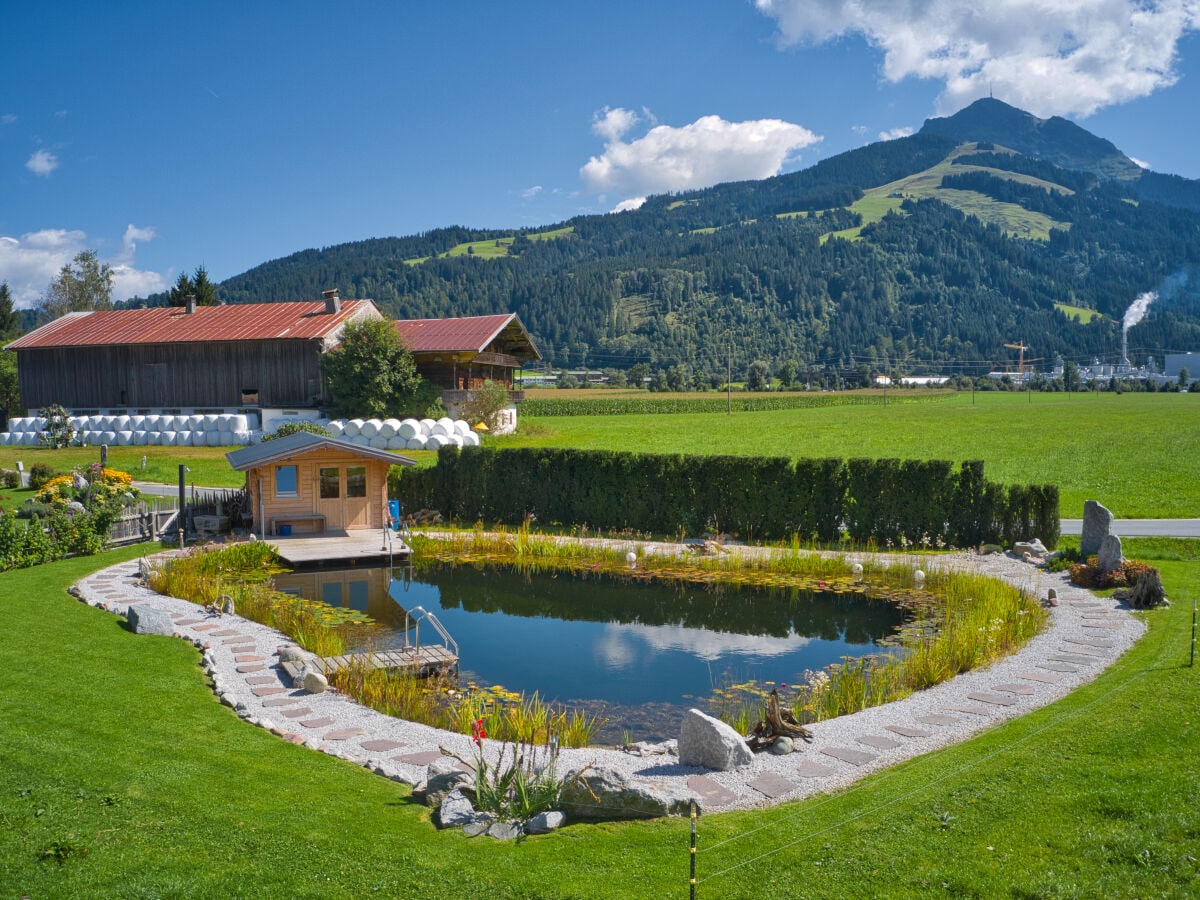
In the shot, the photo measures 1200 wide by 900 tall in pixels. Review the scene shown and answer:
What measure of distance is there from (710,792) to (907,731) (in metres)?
2.65

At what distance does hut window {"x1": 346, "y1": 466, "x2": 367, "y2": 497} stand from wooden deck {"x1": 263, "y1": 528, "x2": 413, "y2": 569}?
1.22 m

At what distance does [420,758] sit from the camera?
8.41m

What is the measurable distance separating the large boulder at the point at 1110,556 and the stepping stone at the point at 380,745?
12.6 metres

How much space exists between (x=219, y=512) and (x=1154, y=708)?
65.8ft

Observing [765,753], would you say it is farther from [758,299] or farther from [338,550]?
[758,299]

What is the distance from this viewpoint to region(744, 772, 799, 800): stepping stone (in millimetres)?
7438

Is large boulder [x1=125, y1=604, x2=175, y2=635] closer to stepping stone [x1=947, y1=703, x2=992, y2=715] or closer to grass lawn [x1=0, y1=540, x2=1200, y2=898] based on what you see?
grass lawn [x1=0, y1=540, x2=1200, y2=898]

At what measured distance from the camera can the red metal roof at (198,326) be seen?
43.9 metres

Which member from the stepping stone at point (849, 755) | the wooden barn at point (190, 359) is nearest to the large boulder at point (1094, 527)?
the stepping stone at point (849, 755)

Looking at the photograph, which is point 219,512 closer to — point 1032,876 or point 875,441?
point 1032,876

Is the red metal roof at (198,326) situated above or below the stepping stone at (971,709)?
above

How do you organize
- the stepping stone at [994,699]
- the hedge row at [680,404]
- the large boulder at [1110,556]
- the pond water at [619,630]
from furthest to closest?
the hedge row at [680,404] < the large boulder at [1110,556] < the pond water at [619,630] < the stepping stone at [994,699]

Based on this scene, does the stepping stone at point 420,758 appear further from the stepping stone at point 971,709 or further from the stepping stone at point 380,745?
the stepping stone at point 971,709

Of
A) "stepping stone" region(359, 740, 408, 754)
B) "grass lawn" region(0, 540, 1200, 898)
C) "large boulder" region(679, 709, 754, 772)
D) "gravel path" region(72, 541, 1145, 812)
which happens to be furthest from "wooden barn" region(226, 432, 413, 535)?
"large boulder" region(679, 709, 754, 772)
